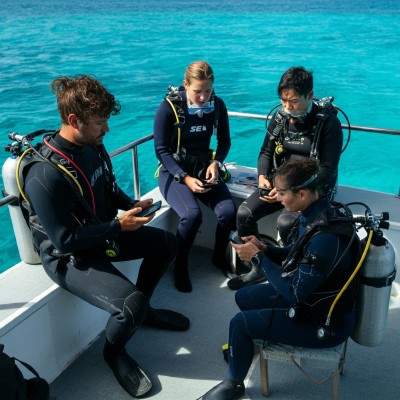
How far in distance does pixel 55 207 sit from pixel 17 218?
54 centimetres

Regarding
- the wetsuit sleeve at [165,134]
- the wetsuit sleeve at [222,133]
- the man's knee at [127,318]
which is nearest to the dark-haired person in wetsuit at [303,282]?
the man's knee at [127,318]

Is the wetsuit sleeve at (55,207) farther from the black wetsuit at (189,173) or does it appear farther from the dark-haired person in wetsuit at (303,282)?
the black wetsuit at (189,173)

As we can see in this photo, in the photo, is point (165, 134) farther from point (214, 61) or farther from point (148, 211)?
point (214, 61)

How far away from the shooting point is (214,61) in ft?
47.1

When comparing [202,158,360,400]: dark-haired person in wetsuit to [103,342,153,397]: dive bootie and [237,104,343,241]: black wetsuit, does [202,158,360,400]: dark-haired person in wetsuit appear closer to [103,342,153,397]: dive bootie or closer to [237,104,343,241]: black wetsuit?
[103,342,153,397]: dive bootie

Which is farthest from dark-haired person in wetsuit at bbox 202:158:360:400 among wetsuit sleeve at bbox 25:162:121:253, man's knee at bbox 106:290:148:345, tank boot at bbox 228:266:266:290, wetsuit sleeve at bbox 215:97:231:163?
wetsuit sleeve at bbox 215:97:231:163

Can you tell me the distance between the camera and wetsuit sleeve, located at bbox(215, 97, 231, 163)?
3.38m

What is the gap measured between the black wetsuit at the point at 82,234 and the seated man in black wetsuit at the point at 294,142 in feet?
3.38

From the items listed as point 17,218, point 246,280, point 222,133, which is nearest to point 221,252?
point 246,280

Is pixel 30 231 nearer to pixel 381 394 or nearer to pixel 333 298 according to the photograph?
pixel 333 298

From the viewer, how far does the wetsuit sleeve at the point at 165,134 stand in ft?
10.3

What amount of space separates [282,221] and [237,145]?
6410mm

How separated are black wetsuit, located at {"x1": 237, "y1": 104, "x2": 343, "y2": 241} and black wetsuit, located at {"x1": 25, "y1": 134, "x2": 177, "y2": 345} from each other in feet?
3.20

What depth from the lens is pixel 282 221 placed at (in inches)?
114
